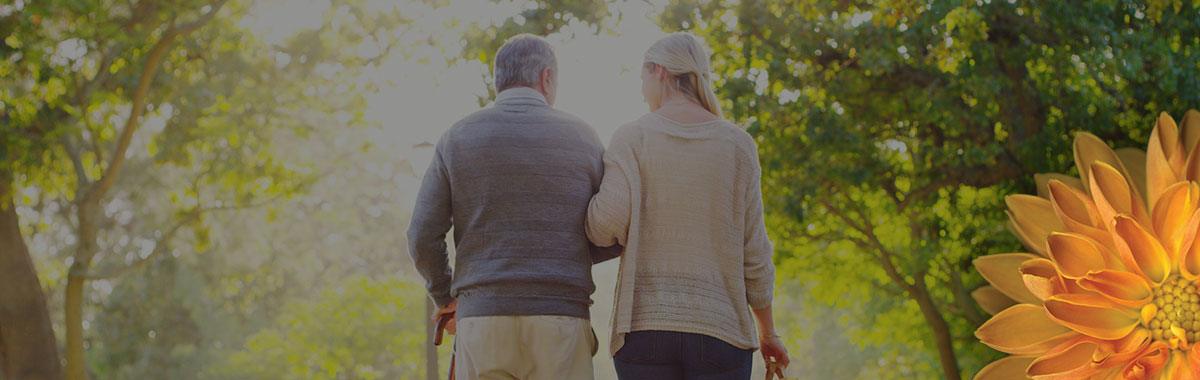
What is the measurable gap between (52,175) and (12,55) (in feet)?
11.3

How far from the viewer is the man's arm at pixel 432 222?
124 inches

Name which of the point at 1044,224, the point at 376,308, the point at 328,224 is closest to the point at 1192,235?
the point at 1044,224

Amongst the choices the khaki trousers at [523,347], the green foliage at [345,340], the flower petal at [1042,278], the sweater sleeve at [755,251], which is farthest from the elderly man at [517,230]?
the green foliage at [345,340]


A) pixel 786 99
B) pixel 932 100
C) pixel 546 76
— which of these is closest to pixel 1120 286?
pixel 546 76

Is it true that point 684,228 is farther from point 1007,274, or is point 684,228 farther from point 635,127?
point 1007,274

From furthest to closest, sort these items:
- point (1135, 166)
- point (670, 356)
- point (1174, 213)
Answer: point (670, 356) < point (1135, 166) < point (1174, 213)

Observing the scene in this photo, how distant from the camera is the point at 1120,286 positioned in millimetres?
1959

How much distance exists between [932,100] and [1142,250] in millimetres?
9342

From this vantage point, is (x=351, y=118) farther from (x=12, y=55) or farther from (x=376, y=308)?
(x=376, y=308)

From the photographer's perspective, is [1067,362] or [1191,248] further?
[1067,362]

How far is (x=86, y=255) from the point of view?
1317 cm

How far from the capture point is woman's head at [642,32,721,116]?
9.86 ft

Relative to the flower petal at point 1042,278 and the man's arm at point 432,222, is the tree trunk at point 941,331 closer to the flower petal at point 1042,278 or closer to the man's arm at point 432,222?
the man's arm at point 432,222

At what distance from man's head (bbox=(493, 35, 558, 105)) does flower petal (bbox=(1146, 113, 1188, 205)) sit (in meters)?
1.47
